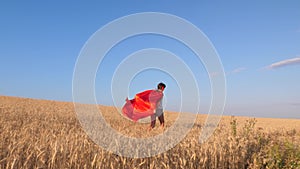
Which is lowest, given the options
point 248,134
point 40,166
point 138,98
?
point 40,166

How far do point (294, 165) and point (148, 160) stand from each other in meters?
2.49

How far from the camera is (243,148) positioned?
220 inches

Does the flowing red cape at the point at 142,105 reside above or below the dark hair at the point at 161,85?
below

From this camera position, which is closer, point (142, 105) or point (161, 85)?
point (161, 85)

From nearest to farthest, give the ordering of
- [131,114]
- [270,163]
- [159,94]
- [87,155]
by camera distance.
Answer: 1. [87,155]
2. [270,163]
3. [159,94]
4. [131,114]

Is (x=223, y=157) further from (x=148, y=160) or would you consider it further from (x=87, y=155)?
(x=87, y=155)

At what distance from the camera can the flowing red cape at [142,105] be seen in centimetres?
1137

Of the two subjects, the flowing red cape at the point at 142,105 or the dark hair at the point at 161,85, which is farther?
the flowing red cape at the point at 142,105

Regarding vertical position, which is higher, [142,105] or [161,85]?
[161,85]

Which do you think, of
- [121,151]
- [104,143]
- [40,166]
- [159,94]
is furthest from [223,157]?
[159,94]

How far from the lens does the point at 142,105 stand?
11.8 m

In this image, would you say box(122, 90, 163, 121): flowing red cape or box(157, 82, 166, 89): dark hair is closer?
box(157, 82, 166, 89): dark hair

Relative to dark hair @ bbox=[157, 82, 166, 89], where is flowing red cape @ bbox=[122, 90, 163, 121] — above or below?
below

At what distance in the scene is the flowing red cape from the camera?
11367 mm
